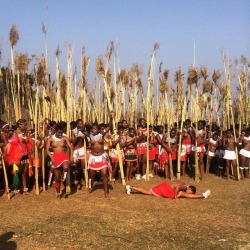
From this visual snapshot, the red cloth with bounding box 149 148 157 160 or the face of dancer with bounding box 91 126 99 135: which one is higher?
the face of dancer with bounding box 91 126 99 135

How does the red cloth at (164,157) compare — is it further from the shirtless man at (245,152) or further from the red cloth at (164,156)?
the shirtless man at (245,152)

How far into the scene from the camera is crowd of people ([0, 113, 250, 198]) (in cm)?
888

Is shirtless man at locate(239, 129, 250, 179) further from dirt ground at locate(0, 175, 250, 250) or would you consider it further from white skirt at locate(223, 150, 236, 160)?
dirt ground at locate(0, 175, 250, 250)

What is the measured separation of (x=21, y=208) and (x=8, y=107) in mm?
5731

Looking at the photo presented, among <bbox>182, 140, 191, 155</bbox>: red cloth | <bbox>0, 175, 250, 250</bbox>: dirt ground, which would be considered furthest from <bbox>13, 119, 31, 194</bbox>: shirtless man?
<bbox>182, 140, 191, 155</bbox>: red cloth

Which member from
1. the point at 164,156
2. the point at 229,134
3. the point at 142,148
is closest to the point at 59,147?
the point at 142,148

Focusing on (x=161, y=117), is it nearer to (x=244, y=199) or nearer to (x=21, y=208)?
(x=244, y=199)

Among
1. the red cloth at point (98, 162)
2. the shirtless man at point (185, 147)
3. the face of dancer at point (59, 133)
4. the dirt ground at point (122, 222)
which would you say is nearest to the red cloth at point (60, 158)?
the face of dancer at point (59, 133)

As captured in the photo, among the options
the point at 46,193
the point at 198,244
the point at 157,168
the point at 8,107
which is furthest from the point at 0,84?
the point at 198,244

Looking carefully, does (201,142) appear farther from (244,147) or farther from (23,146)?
(23,146)

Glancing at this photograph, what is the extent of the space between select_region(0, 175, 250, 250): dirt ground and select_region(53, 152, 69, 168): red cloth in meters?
0.83

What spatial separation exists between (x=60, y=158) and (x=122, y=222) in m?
2.72

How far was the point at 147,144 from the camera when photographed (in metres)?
10.8

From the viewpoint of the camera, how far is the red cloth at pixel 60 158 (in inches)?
343
